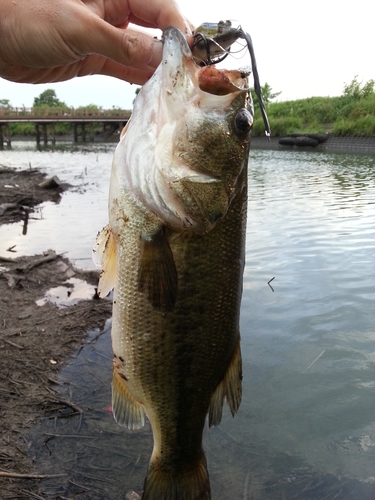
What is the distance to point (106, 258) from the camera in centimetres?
226

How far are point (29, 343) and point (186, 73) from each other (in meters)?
4.62

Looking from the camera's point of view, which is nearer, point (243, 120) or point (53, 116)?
point (243, 120)

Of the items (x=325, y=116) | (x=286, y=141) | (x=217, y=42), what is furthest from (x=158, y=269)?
(x=325, y=116)

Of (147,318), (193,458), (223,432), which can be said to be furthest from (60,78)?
(223,432)

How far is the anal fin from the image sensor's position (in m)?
2.27

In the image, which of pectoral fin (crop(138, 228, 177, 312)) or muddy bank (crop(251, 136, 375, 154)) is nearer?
pectoral fin (crop(138, 228, 177, 312))

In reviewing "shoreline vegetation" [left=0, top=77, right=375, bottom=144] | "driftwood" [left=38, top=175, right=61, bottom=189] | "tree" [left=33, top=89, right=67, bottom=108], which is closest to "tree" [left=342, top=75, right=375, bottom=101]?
"shoreline vegetation" [left=0, top=77, right=375, bottom=144]

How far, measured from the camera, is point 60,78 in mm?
2908

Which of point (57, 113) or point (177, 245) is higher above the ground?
point (57, 113)

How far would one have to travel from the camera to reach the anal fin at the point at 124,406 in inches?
89.4

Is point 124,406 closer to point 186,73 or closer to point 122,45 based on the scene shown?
point 186,73

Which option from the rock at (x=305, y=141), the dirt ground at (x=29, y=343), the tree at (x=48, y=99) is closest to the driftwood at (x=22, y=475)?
the dirt ground at (x=29, y=343)

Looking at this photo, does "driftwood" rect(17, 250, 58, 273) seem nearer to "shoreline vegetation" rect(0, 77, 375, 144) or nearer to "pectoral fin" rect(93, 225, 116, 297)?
"pectoral fin" rect(93, 225, 116, 297)

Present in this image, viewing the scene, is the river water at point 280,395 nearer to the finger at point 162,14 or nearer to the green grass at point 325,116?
the finger at point 162,14
